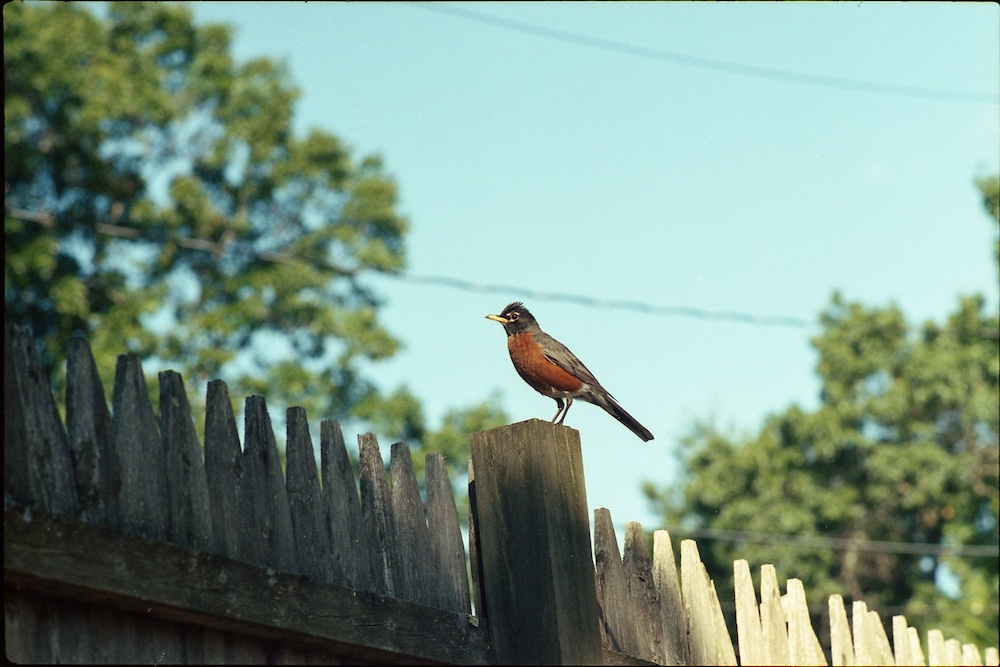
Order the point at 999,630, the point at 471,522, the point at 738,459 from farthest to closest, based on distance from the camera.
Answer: the point at 738,459 → the point at 999,630 → the point at 471,522

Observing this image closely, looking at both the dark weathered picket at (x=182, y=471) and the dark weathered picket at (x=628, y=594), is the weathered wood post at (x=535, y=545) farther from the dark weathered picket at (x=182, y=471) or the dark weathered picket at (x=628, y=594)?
the dark weathered picket at (x=182, y=471)

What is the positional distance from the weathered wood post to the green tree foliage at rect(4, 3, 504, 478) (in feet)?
53.0

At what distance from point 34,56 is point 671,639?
19.8 meters

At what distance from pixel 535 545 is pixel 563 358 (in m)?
1.89

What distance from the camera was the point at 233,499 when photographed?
2553 millimetres

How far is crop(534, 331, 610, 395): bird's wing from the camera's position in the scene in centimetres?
486

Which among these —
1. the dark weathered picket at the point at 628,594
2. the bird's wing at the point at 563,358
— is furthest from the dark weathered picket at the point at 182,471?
the bird's wing at the point at 563,358

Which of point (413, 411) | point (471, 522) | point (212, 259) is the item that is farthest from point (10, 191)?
point (471, 522)

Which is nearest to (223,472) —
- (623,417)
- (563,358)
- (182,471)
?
(182,471)

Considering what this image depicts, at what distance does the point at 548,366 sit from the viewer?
479 centimetres

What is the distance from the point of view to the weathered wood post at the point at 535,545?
3.02m

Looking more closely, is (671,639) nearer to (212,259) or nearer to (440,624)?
(440,624)

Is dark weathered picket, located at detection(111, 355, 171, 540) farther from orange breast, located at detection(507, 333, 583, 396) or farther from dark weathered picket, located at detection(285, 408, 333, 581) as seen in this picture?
orange breast, located at detection(507, 333, 583, 396)

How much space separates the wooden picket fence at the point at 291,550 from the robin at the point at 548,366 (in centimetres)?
123
